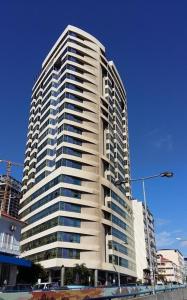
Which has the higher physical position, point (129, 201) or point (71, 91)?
point (71, 91)

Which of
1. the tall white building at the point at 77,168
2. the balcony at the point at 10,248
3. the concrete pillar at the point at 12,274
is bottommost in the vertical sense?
the concrete pillar at the point at 12,274

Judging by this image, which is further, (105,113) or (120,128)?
(120,128)

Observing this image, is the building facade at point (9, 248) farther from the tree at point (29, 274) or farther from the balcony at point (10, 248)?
the tree at point (29, 274)

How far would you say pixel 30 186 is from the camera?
10425cm

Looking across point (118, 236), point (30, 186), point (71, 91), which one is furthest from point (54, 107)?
point (118, 236)

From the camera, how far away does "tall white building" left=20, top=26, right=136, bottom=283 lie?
263ft

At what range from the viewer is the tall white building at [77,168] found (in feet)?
263

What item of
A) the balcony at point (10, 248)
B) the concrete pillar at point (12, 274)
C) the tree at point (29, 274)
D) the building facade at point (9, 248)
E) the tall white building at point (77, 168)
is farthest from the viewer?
the tall white building at point (77, 168)

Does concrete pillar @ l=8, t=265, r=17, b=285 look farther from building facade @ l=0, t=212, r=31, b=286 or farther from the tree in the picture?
the tree

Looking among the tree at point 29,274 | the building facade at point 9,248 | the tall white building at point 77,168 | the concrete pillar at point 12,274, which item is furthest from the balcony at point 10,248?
the tall white building at point 77,168

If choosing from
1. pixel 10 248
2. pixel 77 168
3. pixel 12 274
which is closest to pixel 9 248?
pixel 10 248

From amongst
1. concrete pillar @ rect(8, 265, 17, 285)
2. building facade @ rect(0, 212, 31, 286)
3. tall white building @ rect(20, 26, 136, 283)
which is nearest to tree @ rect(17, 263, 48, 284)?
tall white building @ rect(20, 26, 136, 283)

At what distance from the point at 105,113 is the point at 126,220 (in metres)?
33.9

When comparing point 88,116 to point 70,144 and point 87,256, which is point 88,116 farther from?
point 87,256
